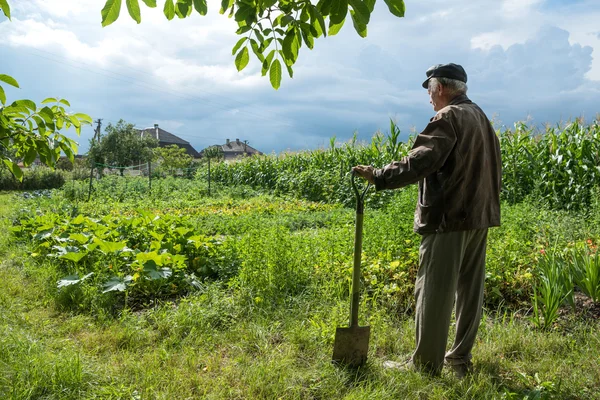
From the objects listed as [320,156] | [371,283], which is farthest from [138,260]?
[320,156]

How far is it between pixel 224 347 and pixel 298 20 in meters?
2.36

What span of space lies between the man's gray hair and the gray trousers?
35.9 inches

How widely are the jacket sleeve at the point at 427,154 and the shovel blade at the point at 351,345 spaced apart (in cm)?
100

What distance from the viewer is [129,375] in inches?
111

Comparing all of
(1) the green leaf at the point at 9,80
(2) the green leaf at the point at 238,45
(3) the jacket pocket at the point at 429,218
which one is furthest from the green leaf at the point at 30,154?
(3) the jacket pocket at the point at 429,218

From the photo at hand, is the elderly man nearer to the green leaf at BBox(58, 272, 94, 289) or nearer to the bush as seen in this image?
the green leaf at BBox(58, 272, 94, 289)

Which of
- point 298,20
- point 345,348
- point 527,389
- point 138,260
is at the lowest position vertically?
point 527,389

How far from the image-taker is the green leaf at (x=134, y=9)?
5.48 ft

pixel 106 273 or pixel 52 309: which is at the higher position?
pixel 106 273

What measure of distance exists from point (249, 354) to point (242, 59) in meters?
2.06

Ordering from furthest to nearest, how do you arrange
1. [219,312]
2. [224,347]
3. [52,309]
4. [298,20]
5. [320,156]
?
1. [320,156]
2. [52,309]
3. [219,312]
4. [224,347]
5. [298,20]

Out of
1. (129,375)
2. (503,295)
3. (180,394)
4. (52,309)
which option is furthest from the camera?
(503,295)

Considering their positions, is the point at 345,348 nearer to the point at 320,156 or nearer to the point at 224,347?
the point at 224,347

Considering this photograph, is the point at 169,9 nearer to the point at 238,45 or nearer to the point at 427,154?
the point at 238,45
